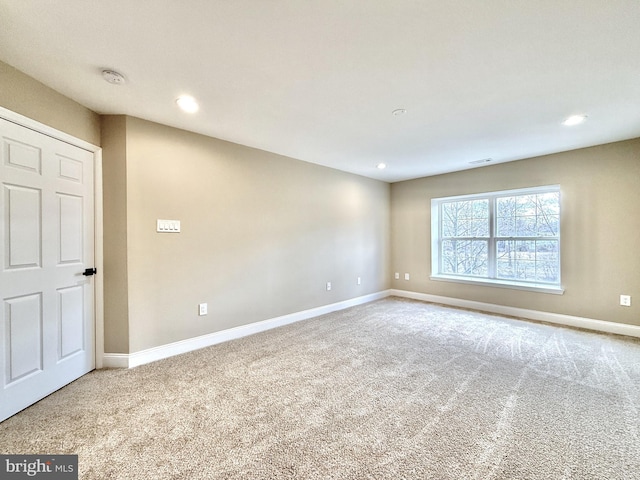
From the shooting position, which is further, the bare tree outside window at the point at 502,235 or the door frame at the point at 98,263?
the bare tree outside window at the point at 502,235

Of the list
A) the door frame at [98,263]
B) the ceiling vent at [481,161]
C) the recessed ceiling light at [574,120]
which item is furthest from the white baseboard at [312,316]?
the recessed ceiling light at [574,120]

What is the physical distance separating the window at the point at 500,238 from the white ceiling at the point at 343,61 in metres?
1.34

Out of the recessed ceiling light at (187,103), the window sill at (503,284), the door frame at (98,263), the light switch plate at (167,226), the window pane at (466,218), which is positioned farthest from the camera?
the window pane at (466,218)

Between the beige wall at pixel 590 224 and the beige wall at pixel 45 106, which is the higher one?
the beige wall at pixel 45 106

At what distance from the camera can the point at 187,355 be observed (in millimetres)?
2697

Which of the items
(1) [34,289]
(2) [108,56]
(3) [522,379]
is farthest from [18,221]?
(3) [522,379]

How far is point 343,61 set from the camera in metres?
1.75

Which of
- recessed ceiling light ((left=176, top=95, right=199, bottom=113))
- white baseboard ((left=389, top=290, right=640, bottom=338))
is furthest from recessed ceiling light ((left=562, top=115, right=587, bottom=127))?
recessed ceiling light ((left=176, top=95, right=199, bottom=113))

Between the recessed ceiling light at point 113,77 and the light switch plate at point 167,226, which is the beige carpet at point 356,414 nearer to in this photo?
the light switch plate at point 167,226

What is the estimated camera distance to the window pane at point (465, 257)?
4504mm

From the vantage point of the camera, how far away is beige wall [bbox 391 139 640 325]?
10.4 ft

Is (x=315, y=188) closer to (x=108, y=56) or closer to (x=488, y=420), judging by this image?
(x=108, y=56)

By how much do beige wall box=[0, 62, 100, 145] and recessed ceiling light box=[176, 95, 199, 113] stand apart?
32.7 inches

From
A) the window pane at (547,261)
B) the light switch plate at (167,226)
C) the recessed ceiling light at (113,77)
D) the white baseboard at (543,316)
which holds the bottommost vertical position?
the white baseboard at (543,316)
